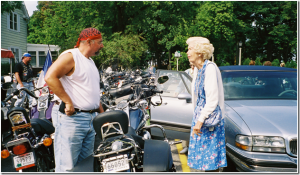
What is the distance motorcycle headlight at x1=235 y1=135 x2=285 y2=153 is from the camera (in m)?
3.03

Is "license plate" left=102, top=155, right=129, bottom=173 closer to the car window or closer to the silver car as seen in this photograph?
the silver car

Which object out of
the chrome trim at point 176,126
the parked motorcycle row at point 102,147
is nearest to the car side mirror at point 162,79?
the chrome trim at point 176,126

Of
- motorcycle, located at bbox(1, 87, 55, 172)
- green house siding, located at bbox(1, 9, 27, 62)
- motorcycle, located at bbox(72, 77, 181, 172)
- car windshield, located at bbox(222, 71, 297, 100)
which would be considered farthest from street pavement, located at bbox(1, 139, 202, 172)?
green house siding, located at bbox(1, 9, 27, 62)

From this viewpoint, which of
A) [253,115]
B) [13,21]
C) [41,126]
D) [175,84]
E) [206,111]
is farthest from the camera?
[13,21]

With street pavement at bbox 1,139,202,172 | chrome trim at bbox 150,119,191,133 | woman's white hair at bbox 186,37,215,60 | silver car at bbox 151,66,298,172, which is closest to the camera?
woman's white hair at bbox 186,37,215,60

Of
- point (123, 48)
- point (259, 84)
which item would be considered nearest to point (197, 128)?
point (259, 84)

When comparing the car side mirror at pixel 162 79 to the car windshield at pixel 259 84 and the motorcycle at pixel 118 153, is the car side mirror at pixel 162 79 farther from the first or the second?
the motorcycle at pixel 118 153

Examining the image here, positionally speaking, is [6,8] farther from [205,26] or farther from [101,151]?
[205,26]

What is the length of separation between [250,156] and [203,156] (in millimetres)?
641

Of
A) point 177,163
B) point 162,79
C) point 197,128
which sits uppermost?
point 162,79

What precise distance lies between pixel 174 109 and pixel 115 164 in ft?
8.41

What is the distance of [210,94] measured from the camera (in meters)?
2.74

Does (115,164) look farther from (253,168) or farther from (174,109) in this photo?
(174,109)

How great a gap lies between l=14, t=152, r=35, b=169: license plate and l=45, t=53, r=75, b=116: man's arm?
76 cm
